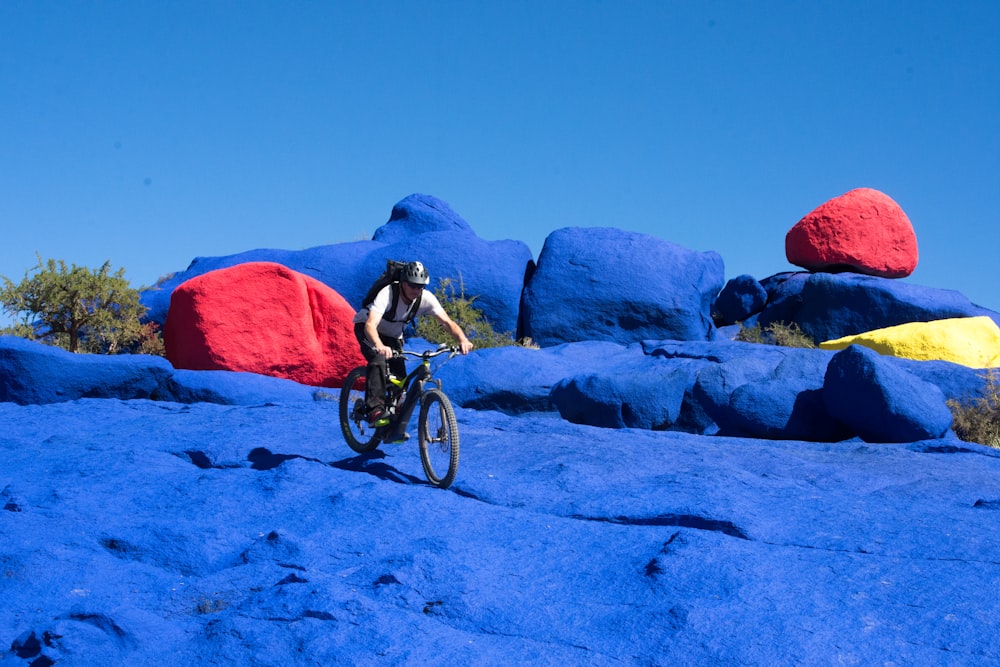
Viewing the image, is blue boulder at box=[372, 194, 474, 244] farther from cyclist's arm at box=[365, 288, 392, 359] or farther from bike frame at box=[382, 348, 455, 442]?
cyclist's arm at box=[365, 288, 392, 359]

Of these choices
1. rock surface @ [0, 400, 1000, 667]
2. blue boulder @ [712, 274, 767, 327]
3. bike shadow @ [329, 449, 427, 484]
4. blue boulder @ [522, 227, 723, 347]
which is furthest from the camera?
blue boulder @ [712, 274, 767, 327]

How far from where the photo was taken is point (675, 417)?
523 inches

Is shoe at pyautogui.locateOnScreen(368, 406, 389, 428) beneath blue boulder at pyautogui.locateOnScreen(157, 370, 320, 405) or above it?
above

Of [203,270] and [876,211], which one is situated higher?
[876,211]

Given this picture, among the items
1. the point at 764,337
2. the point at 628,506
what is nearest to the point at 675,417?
the point at 628,506

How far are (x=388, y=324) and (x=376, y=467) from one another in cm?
127

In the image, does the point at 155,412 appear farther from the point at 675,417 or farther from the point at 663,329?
the point at 663,329

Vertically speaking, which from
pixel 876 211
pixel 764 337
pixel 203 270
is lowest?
pixel 764 337

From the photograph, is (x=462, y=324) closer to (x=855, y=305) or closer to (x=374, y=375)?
(x=855, y=305)

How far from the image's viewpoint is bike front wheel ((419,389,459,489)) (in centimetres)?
703

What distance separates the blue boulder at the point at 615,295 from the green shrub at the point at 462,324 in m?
1.07

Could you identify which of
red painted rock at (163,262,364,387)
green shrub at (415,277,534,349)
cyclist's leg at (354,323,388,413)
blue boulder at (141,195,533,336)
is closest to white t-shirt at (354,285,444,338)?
cyclist's leg at (354,323,388,413)

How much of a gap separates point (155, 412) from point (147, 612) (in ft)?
23.3

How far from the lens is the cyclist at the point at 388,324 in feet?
24.2
